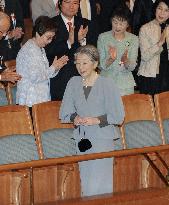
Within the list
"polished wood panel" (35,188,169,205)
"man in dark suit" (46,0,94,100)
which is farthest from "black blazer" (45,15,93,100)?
"polished wood panel" (35,188,169,205)

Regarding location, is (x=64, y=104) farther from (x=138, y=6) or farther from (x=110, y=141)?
(x=138, y=6)

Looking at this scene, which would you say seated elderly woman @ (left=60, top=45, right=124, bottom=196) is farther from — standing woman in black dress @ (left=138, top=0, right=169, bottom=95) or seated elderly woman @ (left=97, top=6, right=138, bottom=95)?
standing woman in black dress @ (left=138, top=0, right=169, bottom=95)

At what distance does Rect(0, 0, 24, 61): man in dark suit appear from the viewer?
6.14 meters

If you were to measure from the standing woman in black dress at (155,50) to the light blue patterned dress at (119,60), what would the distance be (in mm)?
311

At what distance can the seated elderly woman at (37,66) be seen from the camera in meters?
5.40

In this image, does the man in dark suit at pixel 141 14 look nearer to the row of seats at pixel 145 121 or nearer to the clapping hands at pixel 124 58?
the clapping hands at pixel 124 58

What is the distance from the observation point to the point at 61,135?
211 inches

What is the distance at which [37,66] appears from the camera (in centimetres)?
549

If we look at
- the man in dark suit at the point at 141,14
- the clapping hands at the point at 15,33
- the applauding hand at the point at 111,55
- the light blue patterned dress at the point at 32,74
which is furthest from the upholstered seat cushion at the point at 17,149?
the man in dark suit at the point at 141,14

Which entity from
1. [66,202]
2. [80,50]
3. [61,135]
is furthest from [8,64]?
[66,202]

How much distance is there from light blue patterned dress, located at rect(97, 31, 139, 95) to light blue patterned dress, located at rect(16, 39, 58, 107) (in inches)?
23.2

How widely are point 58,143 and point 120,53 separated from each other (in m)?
1.21

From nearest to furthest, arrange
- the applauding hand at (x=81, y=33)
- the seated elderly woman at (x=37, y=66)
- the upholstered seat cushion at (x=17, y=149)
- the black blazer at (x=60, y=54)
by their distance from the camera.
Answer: the upholstered seat cushion at (x=17, y=149)
the seated elderly woman at (x=37, y=66)
the black blazer at (x=60, y=54)
the applauding hand at (x=81, y=33)

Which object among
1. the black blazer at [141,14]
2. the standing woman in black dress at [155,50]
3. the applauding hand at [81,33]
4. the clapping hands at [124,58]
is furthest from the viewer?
the black blazer at [141,14]
